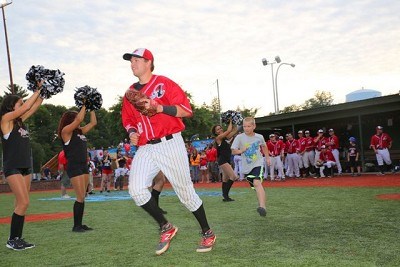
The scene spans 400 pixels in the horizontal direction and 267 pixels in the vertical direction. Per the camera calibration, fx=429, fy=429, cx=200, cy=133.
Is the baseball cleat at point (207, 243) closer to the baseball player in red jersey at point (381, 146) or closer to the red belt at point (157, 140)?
the red belt at point (157, 140)

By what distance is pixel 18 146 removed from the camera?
6.06 metres

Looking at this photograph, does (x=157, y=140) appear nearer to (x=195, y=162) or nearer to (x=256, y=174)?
(x=256, y=174)

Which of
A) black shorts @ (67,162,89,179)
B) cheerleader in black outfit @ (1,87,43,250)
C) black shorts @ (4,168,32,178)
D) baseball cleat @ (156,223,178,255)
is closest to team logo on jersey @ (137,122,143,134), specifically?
baseball cleat @ (156,223,178,255)

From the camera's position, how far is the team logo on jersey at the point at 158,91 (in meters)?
5.06

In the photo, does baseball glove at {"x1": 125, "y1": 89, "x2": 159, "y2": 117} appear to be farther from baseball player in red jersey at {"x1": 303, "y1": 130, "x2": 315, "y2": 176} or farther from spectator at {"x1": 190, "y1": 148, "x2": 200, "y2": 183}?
spectator at {"x1": 190, "y1": 148, "x2": 200, "y2": 183}

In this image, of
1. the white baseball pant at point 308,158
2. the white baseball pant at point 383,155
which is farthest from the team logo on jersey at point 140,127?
the white baseball pant at point 308,158

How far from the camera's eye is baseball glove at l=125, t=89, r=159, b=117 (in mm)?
4570

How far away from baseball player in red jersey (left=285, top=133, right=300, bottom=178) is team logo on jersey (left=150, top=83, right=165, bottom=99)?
17214 millimetres

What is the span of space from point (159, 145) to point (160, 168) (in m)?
0.27

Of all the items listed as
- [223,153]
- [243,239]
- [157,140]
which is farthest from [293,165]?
[157,140]

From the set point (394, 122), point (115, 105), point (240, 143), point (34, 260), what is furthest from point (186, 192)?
point (115, 105)

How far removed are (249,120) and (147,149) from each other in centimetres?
360

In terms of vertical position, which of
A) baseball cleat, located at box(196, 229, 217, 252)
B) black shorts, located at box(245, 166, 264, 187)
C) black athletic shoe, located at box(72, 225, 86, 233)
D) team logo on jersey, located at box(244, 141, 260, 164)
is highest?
team logo on jersey, located at box(244, 141, 260, 164)

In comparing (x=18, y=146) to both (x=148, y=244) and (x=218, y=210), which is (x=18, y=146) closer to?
(x=148, y=244)
